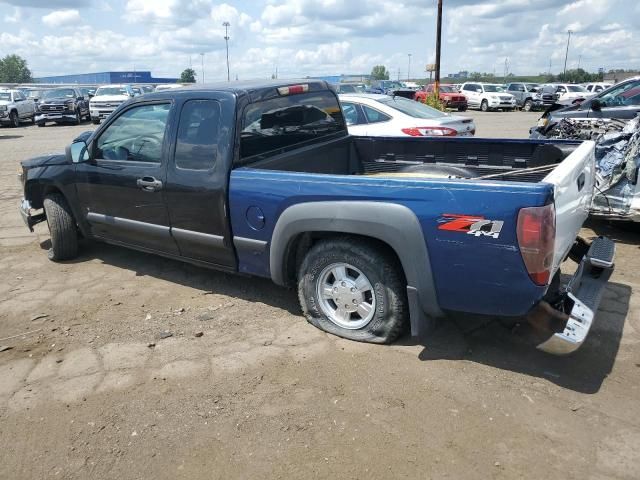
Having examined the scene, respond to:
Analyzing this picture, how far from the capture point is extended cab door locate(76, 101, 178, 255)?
14.4ft

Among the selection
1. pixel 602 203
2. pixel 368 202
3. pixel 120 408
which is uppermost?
pixel 368 202

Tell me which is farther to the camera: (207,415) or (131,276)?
(131,276)

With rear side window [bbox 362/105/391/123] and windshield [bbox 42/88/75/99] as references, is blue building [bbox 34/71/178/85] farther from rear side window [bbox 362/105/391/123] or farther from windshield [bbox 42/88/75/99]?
rear side window [bbox 362/105/391/123]

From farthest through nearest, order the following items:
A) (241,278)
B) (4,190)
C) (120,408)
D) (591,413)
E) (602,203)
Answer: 1. (4,190)
2. (602,203)
3. (241,278)
4. (120,408)
5. (591,413)

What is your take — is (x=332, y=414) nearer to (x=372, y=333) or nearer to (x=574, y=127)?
(x=372, y=333)

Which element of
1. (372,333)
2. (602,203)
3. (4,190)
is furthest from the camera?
(4,190)

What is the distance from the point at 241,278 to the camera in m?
4.98

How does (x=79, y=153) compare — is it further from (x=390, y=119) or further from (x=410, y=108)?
(x=410, y=108)

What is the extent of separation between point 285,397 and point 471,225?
1.47m

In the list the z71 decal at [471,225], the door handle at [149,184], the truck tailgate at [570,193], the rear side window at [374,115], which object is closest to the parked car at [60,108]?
the rear side window at [374,115]

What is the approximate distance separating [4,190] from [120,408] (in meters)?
7.95

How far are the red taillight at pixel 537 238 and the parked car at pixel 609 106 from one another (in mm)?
5413

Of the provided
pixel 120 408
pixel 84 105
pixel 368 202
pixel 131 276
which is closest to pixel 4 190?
pixel 131 276

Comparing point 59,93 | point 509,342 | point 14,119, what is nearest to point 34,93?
point 59,93
